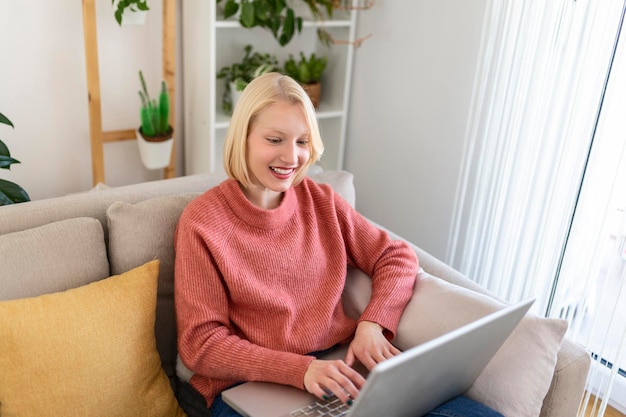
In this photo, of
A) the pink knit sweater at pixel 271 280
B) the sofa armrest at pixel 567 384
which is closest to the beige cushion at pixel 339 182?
the pink knit sweater at pixel 271 280

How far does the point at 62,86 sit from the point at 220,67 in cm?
Answer: 59

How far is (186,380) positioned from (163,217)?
1.20 ft

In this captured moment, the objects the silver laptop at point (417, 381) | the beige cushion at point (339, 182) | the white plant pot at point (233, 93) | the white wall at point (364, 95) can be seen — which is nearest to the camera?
the silver laptop at point (417, 381)

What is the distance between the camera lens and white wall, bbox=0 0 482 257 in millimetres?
2168

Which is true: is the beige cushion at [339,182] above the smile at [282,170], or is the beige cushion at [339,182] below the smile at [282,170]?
below

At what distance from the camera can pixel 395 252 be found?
63.3 inches

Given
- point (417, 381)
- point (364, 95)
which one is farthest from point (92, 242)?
point (364, 95)

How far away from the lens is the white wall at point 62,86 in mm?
2131

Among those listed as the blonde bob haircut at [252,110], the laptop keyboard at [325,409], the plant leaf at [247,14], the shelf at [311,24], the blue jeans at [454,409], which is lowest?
the blue jeans at [454,409]

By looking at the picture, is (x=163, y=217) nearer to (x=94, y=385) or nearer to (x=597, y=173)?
(x=94, y=385)

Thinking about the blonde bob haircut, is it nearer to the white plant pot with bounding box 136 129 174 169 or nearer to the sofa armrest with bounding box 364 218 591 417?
the sofa armrest with bounding box 364 218 591 417

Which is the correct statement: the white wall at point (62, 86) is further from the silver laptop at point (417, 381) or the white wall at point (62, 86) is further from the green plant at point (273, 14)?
the silver laptop at point (417, 381)

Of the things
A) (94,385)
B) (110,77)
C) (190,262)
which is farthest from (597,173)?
(110,77)

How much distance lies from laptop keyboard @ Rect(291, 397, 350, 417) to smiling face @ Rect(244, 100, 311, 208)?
46cm
